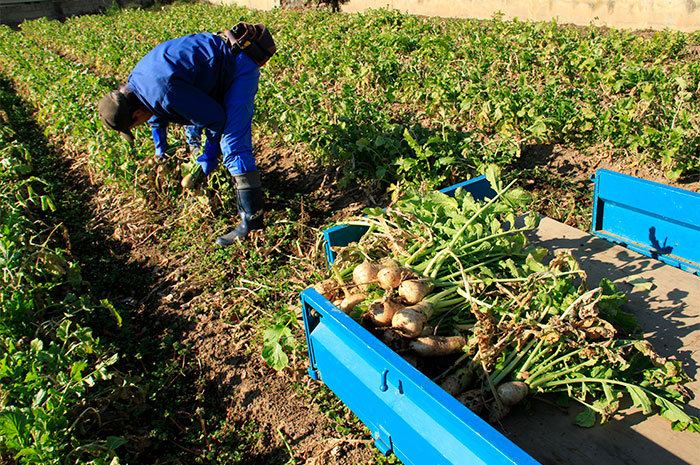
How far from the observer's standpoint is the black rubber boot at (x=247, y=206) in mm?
4205

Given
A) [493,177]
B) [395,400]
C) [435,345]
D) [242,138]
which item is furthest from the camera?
[242,138]

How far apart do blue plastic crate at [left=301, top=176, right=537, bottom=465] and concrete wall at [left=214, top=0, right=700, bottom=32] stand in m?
9.38

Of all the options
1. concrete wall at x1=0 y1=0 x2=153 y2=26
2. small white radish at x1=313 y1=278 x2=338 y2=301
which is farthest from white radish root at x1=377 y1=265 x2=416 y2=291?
concrete wall at x1=0 y1=0 x2=153 y2=26

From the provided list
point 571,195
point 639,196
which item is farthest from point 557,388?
point 571,195

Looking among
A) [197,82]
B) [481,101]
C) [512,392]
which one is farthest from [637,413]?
[481,101]

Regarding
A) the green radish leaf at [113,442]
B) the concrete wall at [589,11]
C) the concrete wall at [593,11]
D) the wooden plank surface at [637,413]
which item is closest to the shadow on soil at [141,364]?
the green radish leaf at [113,442]

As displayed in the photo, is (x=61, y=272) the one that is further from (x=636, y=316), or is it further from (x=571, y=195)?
(x=571, y=195)

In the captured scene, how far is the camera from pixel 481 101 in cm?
543

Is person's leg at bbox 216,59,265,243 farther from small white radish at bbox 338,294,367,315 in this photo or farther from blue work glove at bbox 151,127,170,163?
small white radish at bbox 338,294,367,315

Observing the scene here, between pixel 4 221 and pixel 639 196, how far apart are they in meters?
5.14

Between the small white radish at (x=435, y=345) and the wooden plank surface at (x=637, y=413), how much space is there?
40 cm

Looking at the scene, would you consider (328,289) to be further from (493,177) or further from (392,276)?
(493,177)

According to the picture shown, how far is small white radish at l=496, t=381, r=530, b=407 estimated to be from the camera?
7.06ft

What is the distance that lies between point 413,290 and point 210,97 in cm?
248
